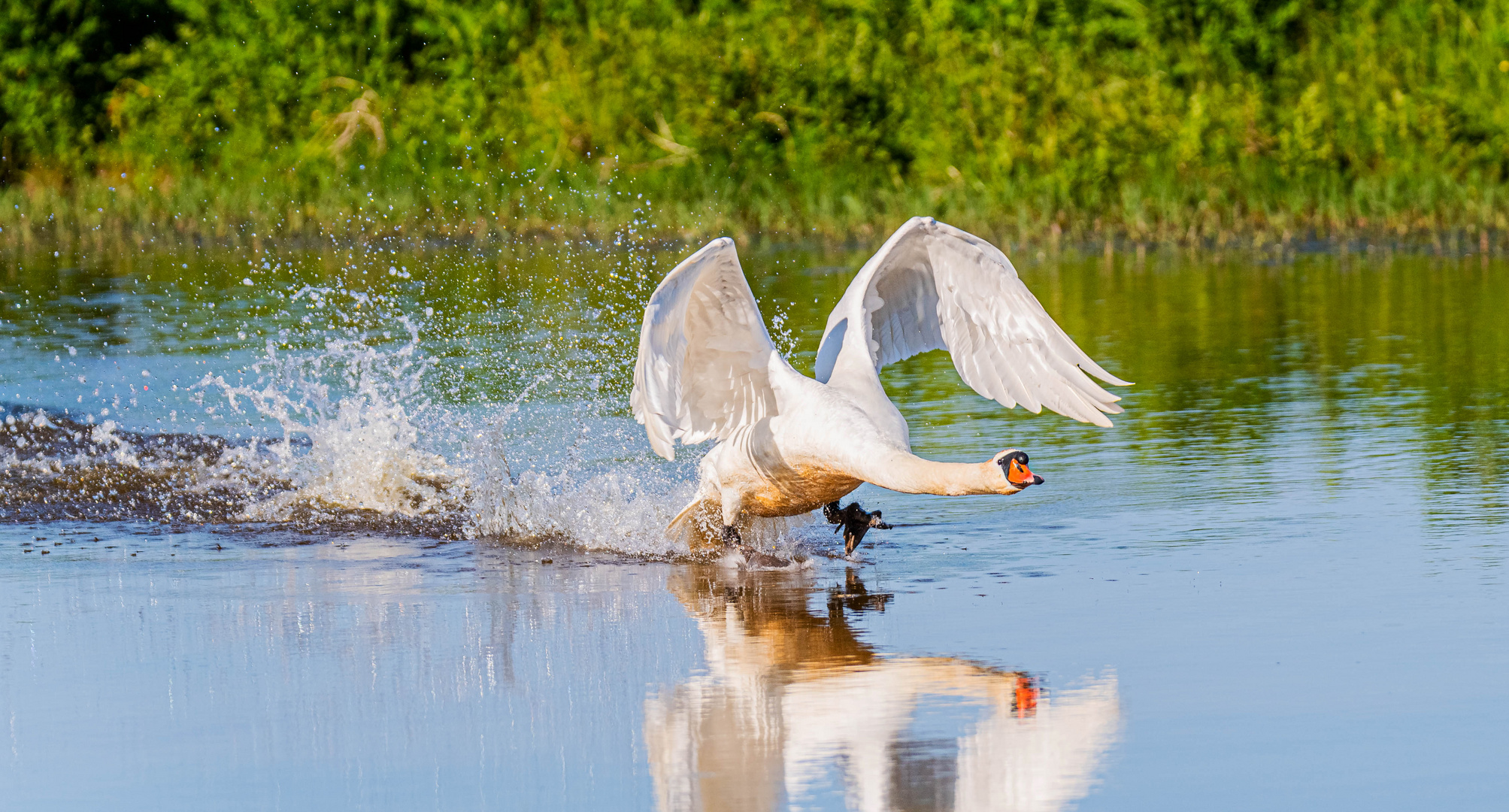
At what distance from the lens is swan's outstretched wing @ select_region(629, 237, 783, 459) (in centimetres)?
889

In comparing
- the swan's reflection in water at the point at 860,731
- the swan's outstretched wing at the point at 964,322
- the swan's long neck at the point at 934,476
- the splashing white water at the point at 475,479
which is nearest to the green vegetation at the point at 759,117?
the splashing white water at the point at 475,479

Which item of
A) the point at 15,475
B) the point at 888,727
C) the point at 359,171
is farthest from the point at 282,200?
the point at 888,727

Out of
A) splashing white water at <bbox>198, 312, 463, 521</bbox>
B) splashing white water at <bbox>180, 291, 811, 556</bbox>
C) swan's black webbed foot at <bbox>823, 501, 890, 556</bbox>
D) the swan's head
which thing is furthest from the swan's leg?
the swan's head

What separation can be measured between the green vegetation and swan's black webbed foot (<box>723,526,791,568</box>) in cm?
1568

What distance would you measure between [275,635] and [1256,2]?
24445 millimetres

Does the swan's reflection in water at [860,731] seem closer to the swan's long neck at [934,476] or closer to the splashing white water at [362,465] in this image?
the swan's long neck at [934,476]

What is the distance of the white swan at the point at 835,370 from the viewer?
29.1 feet

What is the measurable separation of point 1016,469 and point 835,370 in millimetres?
1889

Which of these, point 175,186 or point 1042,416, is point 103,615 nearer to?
point 1042,416

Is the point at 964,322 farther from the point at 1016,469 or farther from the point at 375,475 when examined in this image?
the point at 375,475

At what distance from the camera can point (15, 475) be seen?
11.9 metres

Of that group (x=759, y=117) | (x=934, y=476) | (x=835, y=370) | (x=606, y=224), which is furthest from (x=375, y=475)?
(x=759, y=117)

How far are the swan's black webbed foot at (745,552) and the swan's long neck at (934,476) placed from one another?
3.75 ft

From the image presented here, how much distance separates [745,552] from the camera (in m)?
9.77
